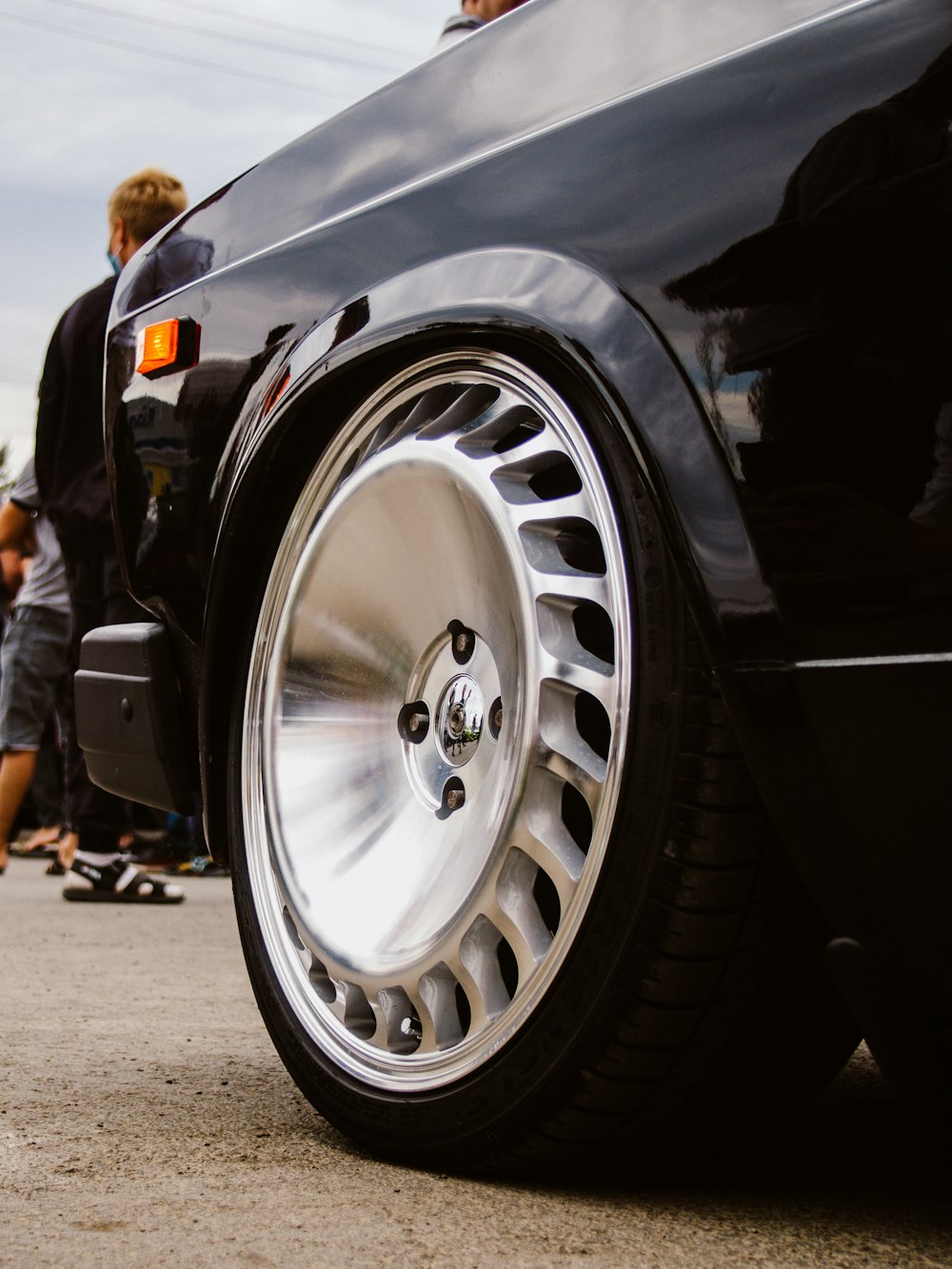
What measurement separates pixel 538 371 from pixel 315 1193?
0.79 meters

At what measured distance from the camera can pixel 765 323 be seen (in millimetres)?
1134

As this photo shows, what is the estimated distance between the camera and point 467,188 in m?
1.52

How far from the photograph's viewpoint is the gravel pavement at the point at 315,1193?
1149 mm

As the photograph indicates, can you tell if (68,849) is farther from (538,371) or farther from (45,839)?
(538,371)

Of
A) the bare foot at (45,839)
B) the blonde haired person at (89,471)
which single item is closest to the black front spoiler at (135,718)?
the blonde haired person at (89,471)

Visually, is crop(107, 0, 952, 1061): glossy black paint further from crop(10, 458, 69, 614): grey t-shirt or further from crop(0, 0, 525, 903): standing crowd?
crop(10, 458, 69, 614): grey t-shirt

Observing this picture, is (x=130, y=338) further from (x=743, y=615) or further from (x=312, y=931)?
(x=743, y=615)

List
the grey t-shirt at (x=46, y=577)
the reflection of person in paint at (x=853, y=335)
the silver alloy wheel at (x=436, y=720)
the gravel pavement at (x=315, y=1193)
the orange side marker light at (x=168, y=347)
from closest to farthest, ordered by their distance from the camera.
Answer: the reflection of person in paint at (x=853, y=335)
the gravel pavement at (x=315, y=1193)
the silver alloy wheel at (x=436, y=720)
the orange side marker light at (x=168, y=347)
the grey t-shirt at (x=46, y=577)

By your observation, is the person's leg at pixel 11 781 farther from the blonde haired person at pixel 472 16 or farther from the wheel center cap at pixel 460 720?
the wheel center cap at pixel 460 720

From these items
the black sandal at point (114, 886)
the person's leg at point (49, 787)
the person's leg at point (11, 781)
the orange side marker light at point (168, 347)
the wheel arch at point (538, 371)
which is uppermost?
the orange side marker light at point (168, 347)

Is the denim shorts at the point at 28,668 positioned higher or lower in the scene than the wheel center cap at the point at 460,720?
lower

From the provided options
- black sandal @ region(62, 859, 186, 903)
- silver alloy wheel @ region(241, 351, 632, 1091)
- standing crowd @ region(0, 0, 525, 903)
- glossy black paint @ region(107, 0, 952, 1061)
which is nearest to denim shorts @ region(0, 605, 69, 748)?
standing crowd @ region(0, 0, 525, 903)

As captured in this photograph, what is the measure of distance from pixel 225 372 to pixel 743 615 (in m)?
0.95

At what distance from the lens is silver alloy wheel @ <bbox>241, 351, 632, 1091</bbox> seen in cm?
132
